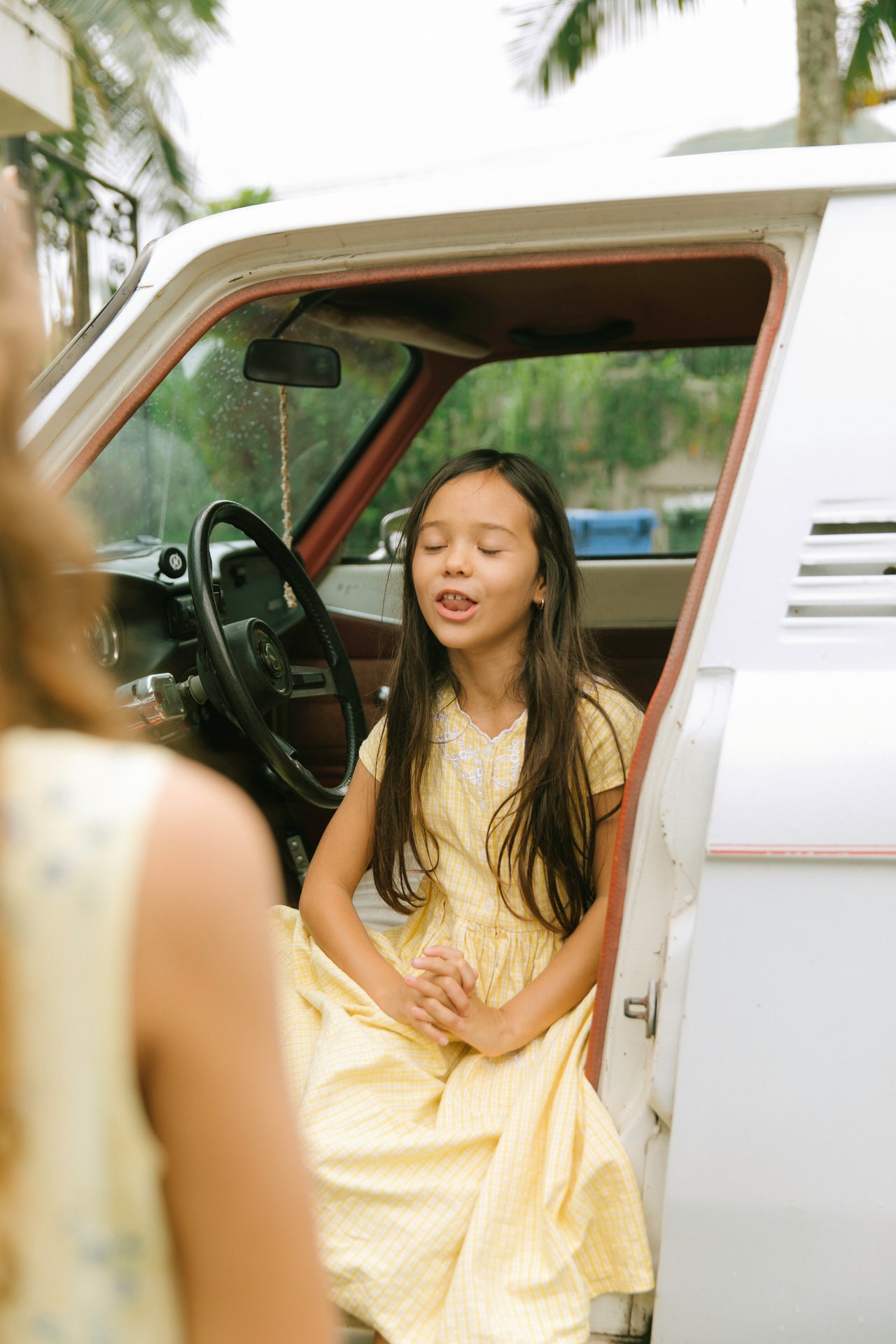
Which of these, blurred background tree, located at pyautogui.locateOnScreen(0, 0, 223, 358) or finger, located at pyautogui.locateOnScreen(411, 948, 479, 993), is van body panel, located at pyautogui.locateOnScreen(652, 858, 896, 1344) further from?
blurred background tree, located at pyautogui.locateOnScreen(0, 0, 223, 358)

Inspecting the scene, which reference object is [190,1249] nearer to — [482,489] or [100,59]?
[482,489]

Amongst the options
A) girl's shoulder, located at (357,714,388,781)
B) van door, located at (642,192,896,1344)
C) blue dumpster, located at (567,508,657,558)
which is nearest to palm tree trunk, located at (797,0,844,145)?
blue dumpster, located at (567,508,657,558)

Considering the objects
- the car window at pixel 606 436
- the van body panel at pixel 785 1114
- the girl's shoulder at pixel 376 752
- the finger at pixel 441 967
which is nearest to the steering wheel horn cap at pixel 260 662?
the girl's shoulder at pixel 376 752

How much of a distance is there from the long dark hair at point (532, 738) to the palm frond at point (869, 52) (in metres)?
7.32

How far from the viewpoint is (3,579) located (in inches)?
20.9

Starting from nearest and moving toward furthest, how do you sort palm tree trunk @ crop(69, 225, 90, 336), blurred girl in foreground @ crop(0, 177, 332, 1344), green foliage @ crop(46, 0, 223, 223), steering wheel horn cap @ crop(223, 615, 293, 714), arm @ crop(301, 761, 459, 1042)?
blurred girl in foreground @ crop(0, 177, 332, 1344) → arm @ crop(301, 761, 459, 1042) → steering wheel horn cap @ crop(223, 615, 293, 714) → green foliage @ crop(46, 0, 223, 223) → palm tree trunk @ crop(69, 225, 90, 336)

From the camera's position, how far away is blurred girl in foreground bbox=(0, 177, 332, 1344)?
0.50 m

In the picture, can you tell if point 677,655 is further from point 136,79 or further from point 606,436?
point 136,79

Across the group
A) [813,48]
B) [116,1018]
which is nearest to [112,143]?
[813,48]

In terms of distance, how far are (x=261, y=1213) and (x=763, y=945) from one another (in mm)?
781

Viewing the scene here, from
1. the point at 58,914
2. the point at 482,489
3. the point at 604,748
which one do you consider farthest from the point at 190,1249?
the point at 482,489

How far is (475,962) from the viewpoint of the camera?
1.73 metres

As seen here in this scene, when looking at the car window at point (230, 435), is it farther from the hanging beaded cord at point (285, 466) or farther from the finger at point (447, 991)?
the finger at point (447, 991)

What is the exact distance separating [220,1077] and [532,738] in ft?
4.19
